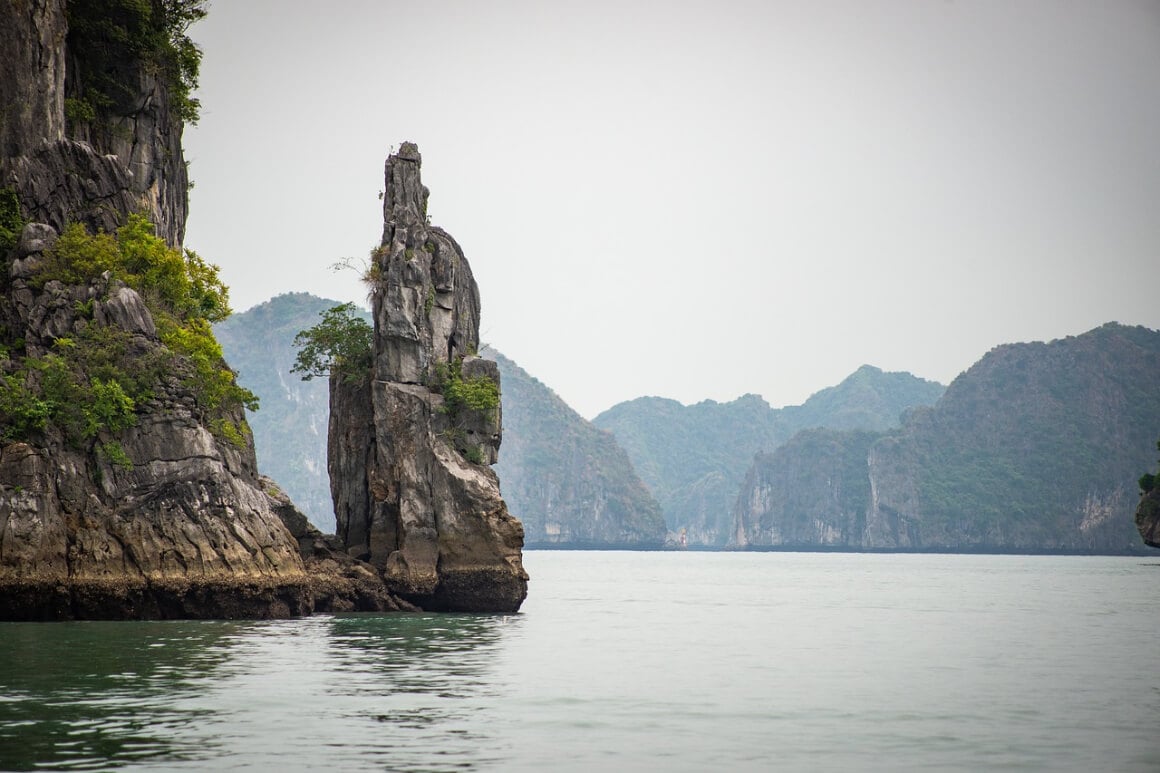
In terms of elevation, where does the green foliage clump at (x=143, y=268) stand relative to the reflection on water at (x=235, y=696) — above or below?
above

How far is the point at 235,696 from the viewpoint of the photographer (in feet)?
61.3

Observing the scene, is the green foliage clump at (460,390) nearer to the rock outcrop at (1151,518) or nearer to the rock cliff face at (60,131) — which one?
the rock cliff face at (60,131)

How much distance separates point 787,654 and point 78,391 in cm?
1747

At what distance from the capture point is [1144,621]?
121ft

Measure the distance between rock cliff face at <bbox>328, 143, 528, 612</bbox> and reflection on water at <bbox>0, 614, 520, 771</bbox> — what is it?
243 inches

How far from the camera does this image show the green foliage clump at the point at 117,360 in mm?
29578

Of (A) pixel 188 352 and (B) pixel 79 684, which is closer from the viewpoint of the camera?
(B) pixel 79 684

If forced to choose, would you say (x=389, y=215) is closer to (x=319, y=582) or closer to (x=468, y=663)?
(x=319, y=582)

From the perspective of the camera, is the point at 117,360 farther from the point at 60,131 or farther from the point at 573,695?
the point at 573,695

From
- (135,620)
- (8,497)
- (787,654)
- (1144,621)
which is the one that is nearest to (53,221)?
(8,497)

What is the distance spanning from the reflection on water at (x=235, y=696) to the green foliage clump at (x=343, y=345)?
11.5 m

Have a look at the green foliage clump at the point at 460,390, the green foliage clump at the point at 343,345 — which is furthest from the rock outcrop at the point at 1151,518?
the green foliage clump at the point at 343,345

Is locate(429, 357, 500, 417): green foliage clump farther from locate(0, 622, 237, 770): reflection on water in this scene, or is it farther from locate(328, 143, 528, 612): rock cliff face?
locate(0, 622, 237, 770): reflection on water

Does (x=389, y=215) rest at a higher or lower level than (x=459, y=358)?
Result: higher
